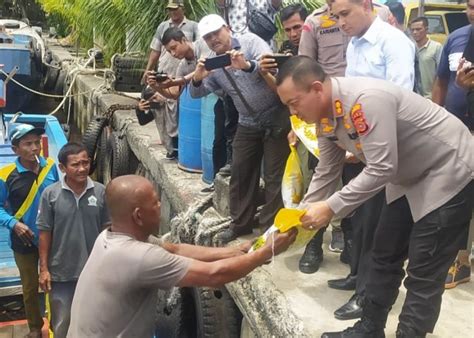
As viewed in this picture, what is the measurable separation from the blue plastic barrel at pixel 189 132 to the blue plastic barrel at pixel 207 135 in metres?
0.31

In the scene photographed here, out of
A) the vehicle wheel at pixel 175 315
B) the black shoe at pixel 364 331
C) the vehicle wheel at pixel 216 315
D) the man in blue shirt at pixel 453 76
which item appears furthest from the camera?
the vehicle wheel at pixel 175 315

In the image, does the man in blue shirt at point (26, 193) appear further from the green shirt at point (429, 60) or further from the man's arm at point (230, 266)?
the green shirt at point (429, 60)

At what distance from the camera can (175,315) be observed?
4.57 m

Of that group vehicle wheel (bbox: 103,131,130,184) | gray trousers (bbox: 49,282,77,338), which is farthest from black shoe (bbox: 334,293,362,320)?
vehicle wheel (bbox: 103,131,130,184)

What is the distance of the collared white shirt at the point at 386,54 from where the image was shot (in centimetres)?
326

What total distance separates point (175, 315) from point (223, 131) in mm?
1738

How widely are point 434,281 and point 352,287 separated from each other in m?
1.04

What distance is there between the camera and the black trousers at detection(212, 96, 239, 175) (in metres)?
5.30

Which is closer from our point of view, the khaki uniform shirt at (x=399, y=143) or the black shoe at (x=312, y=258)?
the khaki uniform shirt at (x=399, y=143)

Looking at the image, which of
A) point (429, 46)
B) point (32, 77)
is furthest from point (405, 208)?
point (32, 77)

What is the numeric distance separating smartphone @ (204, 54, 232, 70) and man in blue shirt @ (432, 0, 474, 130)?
4.81ft

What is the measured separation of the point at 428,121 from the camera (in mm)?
2602

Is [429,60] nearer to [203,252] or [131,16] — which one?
[203,252]

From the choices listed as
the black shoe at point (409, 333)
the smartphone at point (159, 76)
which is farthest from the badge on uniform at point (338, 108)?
the smartphone at point (159, 76)
